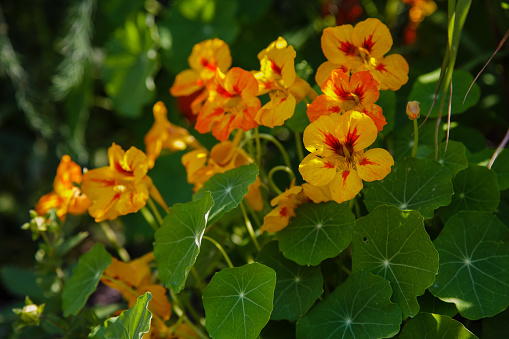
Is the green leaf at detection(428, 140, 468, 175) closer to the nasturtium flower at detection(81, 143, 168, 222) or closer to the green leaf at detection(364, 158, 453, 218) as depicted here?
the green leaf at detection(364, 158, 453, 218)

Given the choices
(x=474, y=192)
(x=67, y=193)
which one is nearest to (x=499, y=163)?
(x=474, y=192)

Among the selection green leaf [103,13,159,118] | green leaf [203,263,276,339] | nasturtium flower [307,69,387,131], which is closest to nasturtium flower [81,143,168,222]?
green leaf [203,263,276,339]

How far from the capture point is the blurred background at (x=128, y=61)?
1534 millimetres

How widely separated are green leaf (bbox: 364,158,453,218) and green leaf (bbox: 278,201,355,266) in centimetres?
5

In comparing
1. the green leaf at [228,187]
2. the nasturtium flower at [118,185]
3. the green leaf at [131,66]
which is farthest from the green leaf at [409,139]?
the green leaf at [131,66]

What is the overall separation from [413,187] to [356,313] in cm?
20

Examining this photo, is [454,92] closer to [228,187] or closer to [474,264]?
[474,264]

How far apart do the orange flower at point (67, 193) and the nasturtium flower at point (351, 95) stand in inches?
16.4

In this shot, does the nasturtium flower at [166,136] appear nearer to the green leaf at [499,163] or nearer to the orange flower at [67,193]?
the orange flower at [67,193]

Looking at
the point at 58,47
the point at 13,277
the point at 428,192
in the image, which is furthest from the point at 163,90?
the point at 428,192

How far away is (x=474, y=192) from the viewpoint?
2.46 feet

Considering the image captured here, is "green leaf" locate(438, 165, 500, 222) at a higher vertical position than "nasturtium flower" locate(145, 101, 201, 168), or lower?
→ lower

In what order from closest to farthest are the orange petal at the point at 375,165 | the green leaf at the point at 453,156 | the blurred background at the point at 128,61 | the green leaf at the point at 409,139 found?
the orange petal at the point at 375,165 → the green leaf at the point at 453,156 → the green leaf at the point at 409,139 → the blurred background at the point at 128,61

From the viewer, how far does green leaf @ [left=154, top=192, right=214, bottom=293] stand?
702 mm
